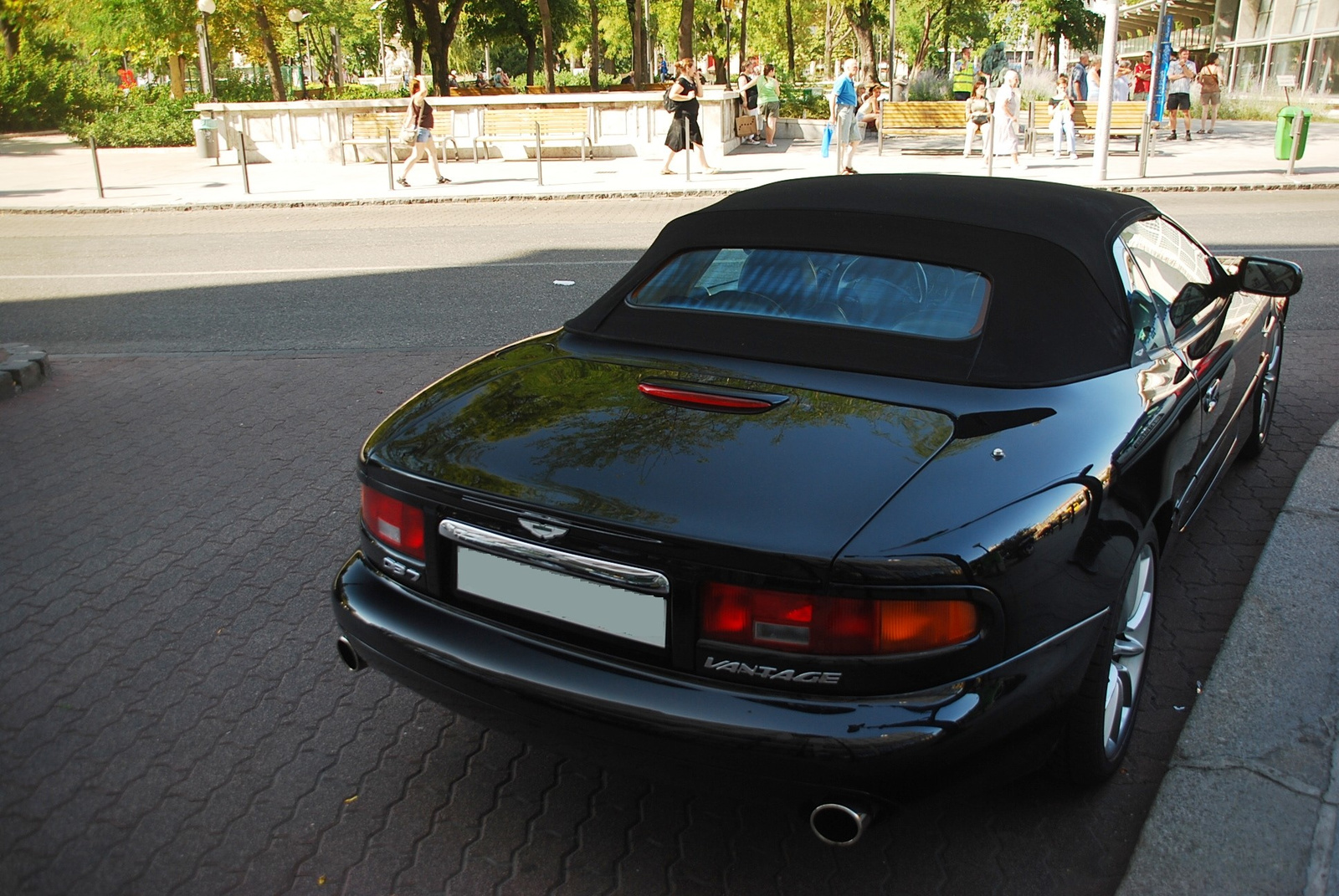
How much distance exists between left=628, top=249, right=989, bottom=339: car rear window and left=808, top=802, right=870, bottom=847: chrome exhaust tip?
1.29 metres

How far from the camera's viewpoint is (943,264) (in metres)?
3.11

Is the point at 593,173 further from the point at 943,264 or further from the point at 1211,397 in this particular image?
the point at 943,264

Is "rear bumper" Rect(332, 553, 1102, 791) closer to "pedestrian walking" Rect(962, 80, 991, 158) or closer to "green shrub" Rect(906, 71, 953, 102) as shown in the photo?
"pedestrian walking" Rect(962, 80, 991, 158)

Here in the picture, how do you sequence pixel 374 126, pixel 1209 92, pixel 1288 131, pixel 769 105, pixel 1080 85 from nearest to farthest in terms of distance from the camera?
pixel 1288 131, pixel 374 126, pixel 1209 92, pixel 769 105, pixel 1080 85

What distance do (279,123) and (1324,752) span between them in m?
25.3

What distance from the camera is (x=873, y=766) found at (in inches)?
85.3

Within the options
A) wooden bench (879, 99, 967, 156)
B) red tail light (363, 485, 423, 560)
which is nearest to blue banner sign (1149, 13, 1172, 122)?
wooden bench (879, 99, 967, 156)

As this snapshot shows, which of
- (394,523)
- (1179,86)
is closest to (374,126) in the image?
(1179,86)

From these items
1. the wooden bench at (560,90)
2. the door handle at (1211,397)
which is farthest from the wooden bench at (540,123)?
the door handle at (1211,397)

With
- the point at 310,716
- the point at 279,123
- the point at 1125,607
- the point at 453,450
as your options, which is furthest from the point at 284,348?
the point at 279,123

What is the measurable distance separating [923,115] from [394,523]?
22981 mm

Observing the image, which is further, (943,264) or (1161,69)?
(1161,69)

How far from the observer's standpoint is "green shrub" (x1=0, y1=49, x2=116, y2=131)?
113ft

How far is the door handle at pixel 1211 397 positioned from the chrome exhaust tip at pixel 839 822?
2.00 meters
